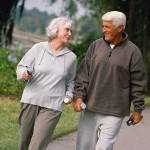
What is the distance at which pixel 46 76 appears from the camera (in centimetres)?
499

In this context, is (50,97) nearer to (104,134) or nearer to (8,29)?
(104,134)

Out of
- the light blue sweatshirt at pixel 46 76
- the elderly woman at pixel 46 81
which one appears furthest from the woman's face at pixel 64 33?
the light blue sweatshirt at pixel 46 76

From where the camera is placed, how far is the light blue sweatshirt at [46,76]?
499 centimetres

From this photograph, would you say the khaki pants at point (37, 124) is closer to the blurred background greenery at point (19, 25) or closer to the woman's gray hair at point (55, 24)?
the woman's gray hair at point (55, 24)

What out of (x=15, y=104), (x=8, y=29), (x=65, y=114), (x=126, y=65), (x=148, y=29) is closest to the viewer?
(x=126, y=65)

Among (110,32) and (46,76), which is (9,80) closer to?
(46,76)

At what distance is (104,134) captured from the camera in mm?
5102

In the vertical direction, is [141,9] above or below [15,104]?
above

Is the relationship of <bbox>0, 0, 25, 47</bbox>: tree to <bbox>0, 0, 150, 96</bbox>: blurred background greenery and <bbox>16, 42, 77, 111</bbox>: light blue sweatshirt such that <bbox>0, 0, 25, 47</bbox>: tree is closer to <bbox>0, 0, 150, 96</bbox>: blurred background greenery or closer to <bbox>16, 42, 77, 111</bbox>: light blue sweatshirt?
<bbox>0, 0, 150, 96</bbox>: blurred background greenery

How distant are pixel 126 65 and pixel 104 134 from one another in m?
0.68

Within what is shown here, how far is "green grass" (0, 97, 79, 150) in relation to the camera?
7363 mm

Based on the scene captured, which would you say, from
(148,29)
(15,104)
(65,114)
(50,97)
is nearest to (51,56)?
(50,97)

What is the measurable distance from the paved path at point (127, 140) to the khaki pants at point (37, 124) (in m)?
2.01

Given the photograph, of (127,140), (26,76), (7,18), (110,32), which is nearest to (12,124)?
(127,140)
